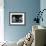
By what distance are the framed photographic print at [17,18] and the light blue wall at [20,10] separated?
126 millimetres

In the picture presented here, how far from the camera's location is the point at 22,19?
5.86 metres

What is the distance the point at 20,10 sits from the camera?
229 inches

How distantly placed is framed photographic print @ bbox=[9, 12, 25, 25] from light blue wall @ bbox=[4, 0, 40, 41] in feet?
0.41

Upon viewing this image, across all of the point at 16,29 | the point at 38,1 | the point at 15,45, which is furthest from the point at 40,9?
the point at 15,45

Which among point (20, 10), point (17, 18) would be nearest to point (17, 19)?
point (17, 18)

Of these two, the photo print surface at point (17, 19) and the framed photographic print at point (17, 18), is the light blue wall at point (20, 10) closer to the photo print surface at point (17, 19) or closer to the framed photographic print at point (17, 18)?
the framed photographic print at point (17, 18)

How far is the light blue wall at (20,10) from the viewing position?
19.1ft

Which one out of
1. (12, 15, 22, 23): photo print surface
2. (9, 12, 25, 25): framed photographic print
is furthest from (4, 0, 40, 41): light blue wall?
(12, 15, 22, 23): photo print surface

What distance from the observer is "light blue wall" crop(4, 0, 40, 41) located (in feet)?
19.1

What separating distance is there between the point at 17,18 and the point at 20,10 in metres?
0.36

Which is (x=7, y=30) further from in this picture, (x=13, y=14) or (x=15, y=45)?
(x=15, y=45)

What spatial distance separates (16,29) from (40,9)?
1313 millimetres

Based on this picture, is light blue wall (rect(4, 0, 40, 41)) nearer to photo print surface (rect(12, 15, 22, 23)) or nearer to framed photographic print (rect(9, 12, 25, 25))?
framed photographic print (rect(9, 12, 25, 25))

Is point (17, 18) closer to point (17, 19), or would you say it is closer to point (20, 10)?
point (17, 19)
